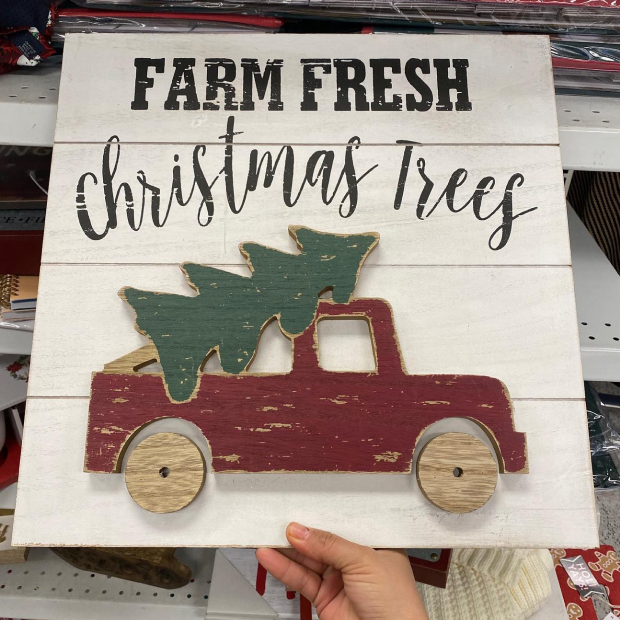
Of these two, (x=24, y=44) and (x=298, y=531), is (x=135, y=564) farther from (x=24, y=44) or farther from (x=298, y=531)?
(x=24, y=44)

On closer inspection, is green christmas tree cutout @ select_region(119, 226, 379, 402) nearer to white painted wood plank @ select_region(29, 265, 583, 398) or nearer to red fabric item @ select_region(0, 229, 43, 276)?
white painted wood plank @ select_region(29, 265, 583, 398)

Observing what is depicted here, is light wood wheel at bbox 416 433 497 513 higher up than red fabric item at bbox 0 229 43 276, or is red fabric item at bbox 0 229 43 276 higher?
red fabric item at bbox 0 229 43 276

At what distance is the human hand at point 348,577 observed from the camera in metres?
0.61

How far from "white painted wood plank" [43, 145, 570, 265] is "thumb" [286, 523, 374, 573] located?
1.11 ft

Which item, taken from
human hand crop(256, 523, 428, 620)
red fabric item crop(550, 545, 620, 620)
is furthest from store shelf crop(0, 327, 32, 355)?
red fabric item crop(550, 545, 620, 620)

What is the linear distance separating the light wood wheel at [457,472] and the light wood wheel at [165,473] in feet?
0.88

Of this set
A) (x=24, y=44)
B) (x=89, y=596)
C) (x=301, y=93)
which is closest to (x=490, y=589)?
(x=89, y=596)

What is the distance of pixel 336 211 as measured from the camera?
679 millimetres

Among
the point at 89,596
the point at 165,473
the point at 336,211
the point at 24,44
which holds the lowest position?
the point at 89,596

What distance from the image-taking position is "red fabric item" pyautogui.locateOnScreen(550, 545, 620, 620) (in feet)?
3.42

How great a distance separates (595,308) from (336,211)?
510 mm

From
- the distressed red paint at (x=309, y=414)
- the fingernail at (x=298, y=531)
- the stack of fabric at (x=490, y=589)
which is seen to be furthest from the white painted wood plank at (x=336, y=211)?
the stack of fabric at (x=490, y=589)

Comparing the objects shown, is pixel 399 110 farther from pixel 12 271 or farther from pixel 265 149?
pixel 12 271

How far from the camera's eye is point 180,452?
610mm
